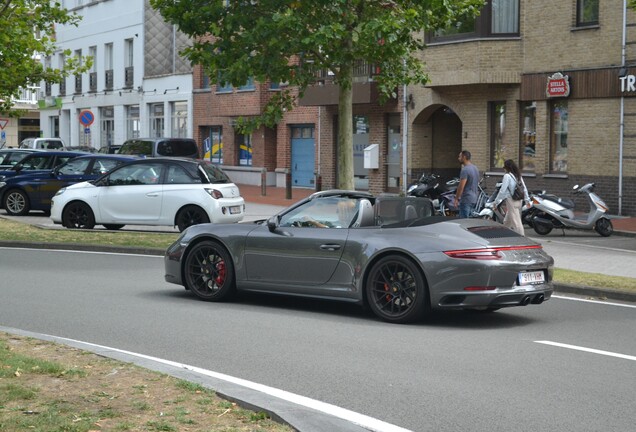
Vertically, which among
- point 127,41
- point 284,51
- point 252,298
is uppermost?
point 127,41

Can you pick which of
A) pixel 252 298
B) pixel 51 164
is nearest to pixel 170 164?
pixel 51 164

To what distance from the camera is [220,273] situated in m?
13.0

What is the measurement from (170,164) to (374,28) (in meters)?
5.78

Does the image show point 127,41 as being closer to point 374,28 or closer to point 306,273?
point 374,28

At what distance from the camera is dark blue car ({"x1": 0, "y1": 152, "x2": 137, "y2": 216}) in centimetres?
2842

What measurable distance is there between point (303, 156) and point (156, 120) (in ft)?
45.7

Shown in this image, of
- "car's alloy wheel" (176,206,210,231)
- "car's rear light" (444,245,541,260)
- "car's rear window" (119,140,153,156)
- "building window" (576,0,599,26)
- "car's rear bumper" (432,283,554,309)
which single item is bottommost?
"car's rear bumper" (432,283,554,309)

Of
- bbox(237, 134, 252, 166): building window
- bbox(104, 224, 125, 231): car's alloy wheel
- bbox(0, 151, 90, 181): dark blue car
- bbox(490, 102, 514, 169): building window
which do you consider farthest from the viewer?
bbox(237, 134, 252, 166): building window

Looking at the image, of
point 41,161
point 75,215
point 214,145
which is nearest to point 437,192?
point 75,215

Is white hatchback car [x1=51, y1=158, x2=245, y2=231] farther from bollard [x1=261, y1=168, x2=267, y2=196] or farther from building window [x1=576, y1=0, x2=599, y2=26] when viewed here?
bollard [x1=261, y1=168, x2=267, y2=196]

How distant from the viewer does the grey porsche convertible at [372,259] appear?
1107 centimetres

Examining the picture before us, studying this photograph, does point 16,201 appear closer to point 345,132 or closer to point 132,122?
point 345,132

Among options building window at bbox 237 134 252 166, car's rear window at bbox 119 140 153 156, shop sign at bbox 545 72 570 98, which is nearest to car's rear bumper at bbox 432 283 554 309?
shop sign at bbox 545 72 570 98

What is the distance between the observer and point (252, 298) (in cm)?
1347
